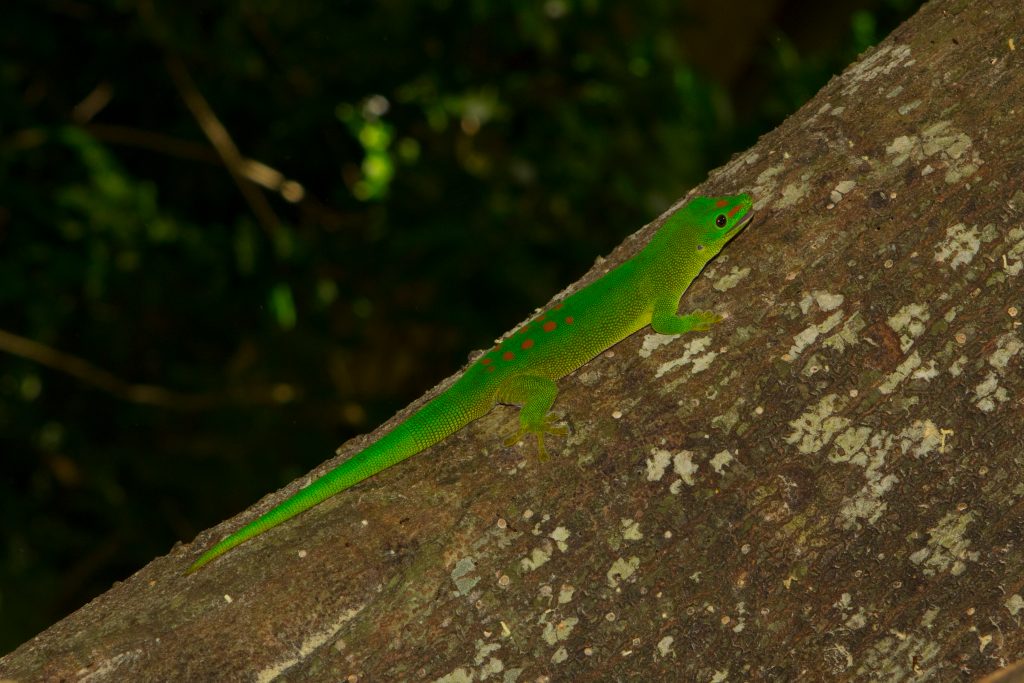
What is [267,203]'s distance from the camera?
5.37m

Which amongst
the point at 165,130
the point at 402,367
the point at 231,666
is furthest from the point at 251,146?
the point at 231,666

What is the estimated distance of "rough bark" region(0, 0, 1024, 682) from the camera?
2.13 meters

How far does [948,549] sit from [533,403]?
103 cm

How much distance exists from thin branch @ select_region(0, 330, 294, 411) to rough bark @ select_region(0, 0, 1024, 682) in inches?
109

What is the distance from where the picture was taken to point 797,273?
238 centimetres

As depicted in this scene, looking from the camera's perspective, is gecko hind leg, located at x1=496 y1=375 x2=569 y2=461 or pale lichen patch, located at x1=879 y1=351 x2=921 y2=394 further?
gecko hind leg, located at x1=496 y1=375 x2=569 y2=461

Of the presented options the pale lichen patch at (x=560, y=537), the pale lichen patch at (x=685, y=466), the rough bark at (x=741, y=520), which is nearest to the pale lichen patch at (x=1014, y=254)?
the rough bark at (x=741, y=520)

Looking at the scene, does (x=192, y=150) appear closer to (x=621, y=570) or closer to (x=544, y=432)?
(x=544, y=432)

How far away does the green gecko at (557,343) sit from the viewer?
2.41 metres

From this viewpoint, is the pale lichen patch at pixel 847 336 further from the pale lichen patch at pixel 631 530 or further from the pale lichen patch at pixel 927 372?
the pale lichen patch at pixel 631 530

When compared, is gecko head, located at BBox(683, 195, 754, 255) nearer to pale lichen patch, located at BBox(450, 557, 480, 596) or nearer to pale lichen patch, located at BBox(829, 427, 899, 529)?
pale lichen patch, located at BBox(829, 427, 899, 529)

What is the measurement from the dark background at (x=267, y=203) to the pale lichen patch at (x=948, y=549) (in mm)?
2657

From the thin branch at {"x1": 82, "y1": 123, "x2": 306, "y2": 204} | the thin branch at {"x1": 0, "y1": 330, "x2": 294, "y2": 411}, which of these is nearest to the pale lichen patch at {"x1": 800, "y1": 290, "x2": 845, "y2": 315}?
the thin branch at {"x1": 0, "y1": 330, "x2": 294, "y2": 411}

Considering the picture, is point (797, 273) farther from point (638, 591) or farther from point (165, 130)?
point (165, 130)
